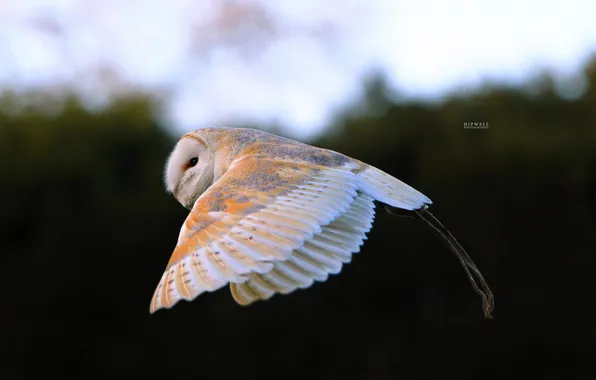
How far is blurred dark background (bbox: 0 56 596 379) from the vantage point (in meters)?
5.17

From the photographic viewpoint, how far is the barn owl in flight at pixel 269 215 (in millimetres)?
1015

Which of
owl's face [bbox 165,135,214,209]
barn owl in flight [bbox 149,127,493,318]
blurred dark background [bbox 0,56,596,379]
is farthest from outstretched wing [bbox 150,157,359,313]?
blurred dark background [bbox 0,56,596,379]

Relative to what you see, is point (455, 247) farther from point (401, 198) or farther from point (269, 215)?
point (269, 215)

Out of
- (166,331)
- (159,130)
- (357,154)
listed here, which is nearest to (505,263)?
(357,154)

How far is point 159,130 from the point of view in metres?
6.12

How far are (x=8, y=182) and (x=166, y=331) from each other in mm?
1836

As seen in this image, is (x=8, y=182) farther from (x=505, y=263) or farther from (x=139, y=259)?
(x=505, y=263)

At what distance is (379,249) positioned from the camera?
17.2 feet

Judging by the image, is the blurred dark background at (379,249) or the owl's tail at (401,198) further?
the blurred dark background at (379,249)

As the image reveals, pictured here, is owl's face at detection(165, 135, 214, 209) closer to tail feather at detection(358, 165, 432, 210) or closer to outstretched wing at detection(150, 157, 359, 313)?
outstretched wing at detection(150, 157, 359, 313)

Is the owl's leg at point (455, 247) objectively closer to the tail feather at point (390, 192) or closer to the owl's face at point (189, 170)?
the tail feather at point (390, 192)

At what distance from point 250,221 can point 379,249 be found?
4213 millimetres

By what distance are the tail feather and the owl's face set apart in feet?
0.97

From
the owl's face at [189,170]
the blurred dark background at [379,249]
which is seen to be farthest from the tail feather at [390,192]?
the blurred dark background at [379,249]
